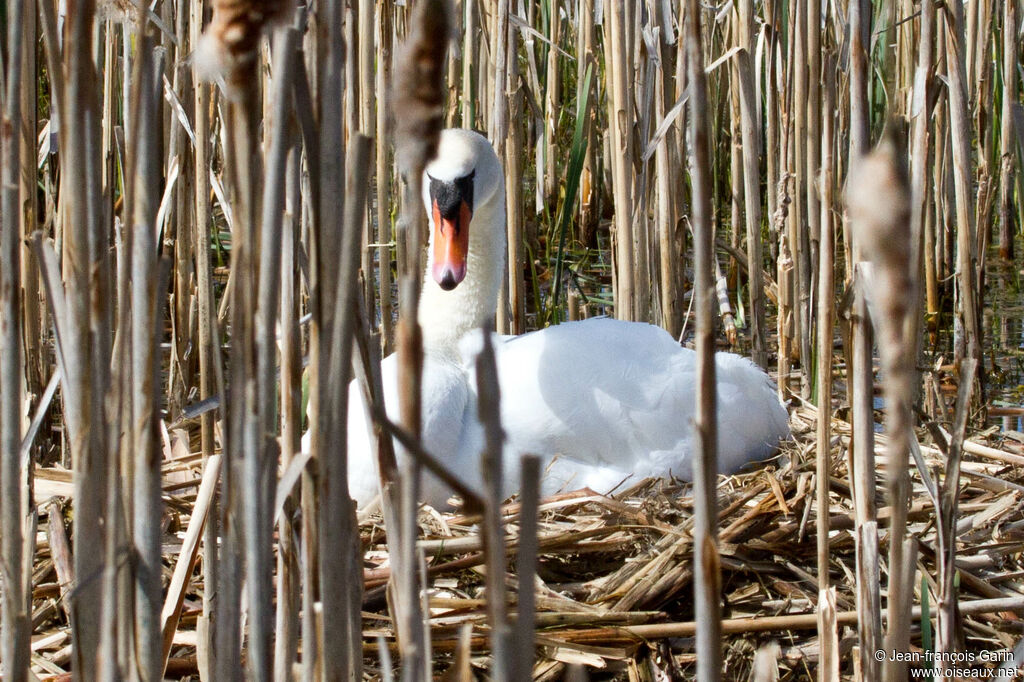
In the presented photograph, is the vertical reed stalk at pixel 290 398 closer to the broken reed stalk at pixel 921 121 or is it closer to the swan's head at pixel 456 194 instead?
the broken reed stalk at pixel 921 121

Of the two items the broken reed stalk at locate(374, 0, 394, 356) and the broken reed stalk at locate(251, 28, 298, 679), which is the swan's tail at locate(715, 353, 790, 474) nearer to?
the broken reed stalk at locate(374, 0, 394, 356)

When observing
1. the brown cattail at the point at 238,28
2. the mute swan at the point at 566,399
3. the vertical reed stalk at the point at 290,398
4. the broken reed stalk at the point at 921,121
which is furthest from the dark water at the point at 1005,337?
the brown cattail at the point at 238,28

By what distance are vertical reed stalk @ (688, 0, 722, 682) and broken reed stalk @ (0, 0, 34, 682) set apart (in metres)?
0.65

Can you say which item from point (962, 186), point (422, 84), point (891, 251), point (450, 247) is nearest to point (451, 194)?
point (450, 247)

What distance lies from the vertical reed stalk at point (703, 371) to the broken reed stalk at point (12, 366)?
2.12 ft

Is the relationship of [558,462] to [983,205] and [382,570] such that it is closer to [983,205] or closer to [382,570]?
[382,570]

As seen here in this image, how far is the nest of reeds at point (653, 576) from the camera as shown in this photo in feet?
6.28

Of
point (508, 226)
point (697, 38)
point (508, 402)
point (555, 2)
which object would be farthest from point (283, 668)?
point (555, 2)

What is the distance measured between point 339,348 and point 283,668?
1.32 feet

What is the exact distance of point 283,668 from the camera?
1.16 meters

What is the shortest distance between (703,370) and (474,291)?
207 cm

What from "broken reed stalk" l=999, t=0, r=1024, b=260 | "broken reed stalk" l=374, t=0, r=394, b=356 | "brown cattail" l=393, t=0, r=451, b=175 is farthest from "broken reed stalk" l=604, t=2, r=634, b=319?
"brown cattail" l=393, t=0, r=451, b=175

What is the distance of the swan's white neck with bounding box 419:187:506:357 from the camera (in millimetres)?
2846

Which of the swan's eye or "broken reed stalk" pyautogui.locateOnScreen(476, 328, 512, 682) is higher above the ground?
the swan's eye
